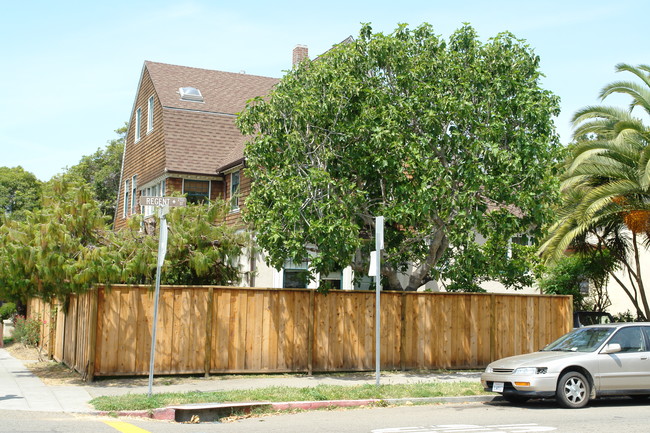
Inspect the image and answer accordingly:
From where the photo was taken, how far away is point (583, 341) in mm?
12883

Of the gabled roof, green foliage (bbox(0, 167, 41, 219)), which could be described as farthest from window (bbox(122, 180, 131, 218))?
green foliage (bbox(0, 167, 41, 219))

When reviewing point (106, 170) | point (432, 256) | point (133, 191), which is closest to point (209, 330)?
point (432, 256)

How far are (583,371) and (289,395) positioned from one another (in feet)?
16.0

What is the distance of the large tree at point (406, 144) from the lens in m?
15.4

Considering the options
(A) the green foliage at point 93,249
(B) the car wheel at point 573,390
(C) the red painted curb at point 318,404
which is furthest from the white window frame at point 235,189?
(B) the car wheel at point 573,390

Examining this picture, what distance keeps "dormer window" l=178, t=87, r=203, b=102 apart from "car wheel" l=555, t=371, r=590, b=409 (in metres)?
20.4

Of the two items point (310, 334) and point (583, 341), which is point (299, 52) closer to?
point (310, 334)

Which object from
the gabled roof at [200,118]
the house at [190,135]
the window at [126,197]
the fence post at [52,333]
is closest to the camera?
the fence post at [52,333]

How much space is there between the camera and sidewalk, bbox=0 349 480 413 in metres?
12.0

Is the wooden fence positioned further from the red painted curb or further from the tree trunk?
the red painted curb

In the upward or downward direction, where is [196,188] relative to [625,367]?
upward

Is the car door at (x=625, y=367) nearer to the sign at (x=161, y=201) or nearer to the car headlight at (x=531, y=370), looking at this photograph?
the car headlight at (x=531, y=370)

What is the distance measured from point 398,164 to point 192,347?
5786 millimetres

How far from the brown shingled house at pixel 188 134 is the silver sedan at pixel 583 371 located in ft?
43.0
